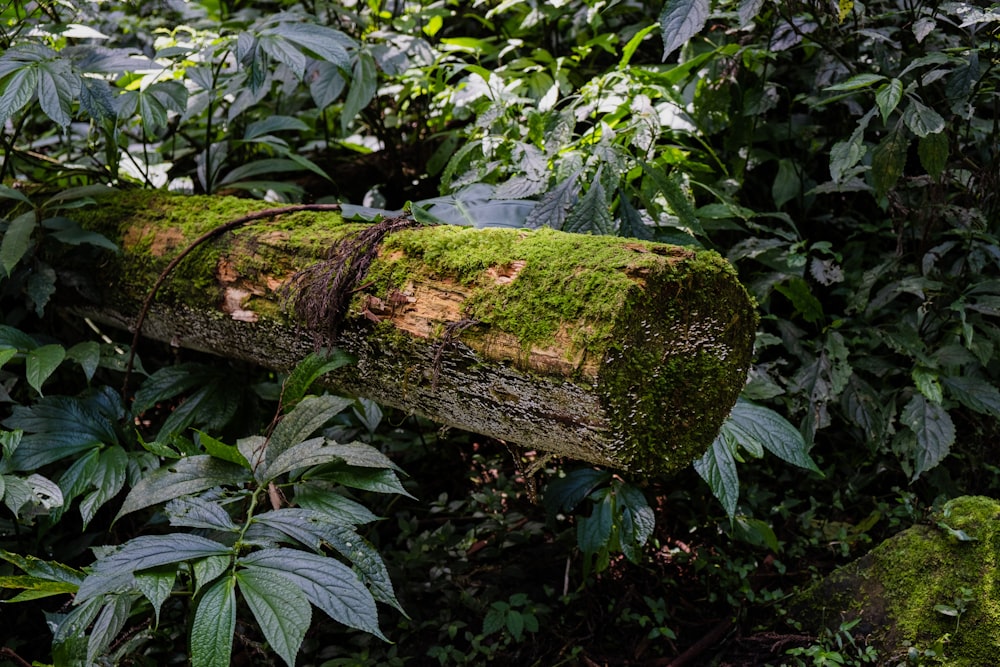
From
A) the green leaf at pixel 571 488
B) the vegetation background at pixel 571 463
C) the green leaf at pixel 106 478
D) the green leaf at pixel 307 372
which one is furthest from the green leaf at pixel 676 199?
the green leaf at pixel 106 478

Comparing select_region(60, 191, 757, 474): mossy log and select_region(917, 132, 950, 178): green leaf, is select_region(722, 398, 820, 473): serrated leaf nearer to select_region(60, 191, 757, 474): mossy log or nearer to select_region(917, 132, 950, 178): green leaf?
select_region(60, 191, 757, 474): mossy log

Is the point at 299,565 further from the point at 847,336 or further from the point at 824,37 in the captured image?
the point at 824,37

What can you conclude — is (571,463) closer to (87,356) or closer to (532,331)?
(532,331)

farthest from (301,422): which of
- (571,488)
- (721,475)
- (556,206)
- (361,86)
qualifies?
(361,86)

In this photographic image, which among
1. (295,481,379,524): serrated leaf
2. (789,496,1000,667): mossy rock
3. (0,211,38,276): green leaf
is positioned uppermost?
(0,211,38,276): green leaf

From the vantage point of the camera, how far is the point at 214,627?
48.7 inches

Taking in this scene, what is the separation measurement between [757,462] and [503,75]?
1.71 meters

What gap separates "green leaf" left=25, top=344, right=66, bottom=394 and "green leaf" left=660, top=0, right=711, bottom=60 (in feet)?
5.87

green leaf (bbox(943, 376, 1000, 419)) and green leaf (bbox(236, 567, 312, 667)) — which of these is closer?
green leaf (bbox(236, 567, 312, 667))

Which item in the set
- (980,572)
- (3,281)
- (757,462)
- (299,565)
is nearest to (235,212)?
(3,281)

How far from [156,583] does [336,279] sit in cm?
77

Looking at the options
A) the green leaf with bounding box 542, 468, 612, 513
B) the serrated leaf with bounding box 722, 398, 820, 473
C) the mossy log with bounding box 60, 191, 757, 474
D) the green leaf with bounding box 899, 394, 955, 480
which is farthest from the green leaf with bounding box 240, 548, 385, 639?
the green leaf with bounding box 899, 394, 955, 480

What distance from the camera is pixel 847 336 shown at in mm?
2551

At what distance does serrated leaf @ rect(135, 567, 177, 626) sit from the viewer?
4.20ft
